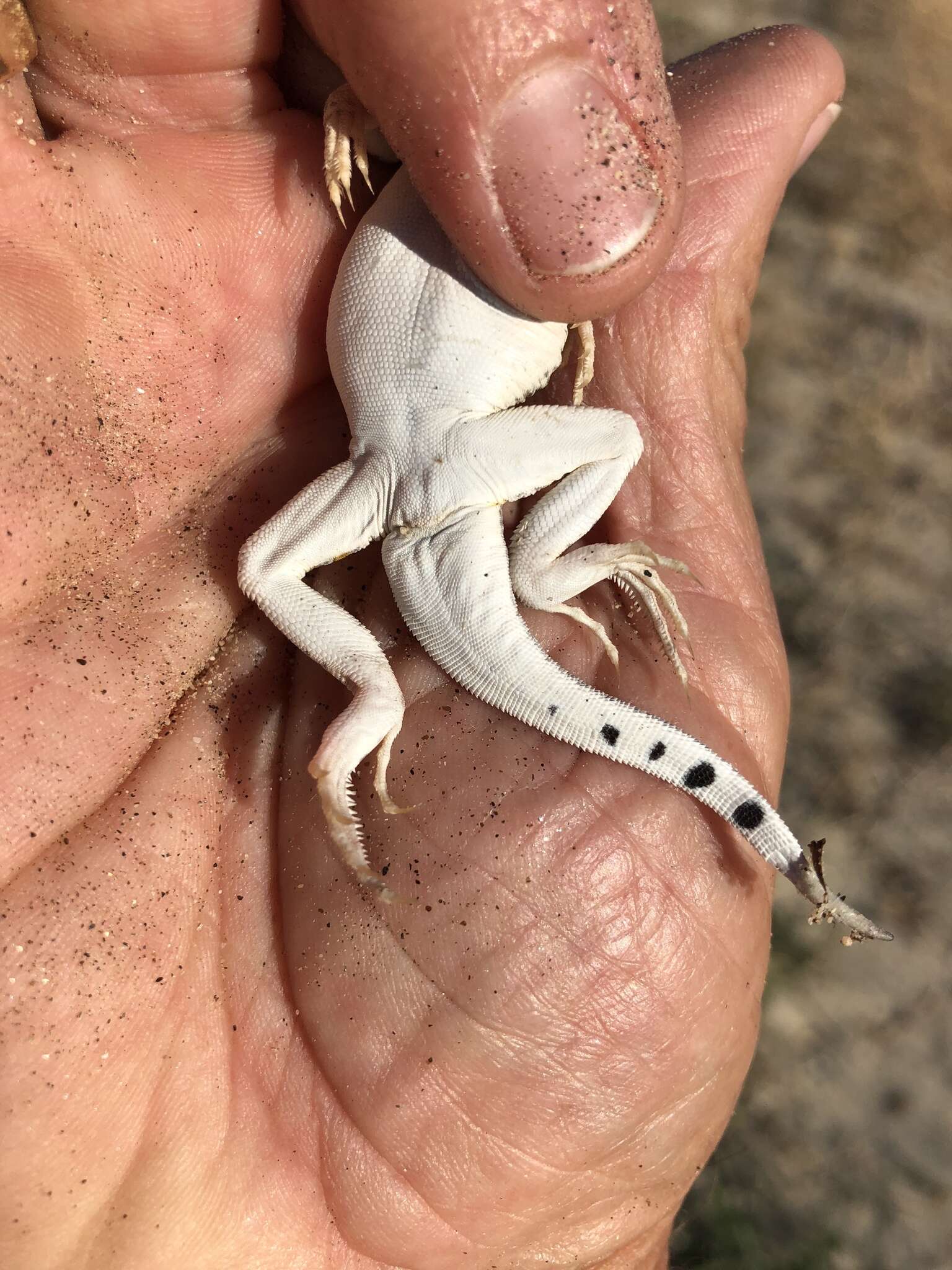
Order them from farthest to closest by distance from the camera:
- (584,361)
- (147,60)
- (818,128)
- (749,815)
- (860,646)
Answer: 1. (860,646)
2. (818,128)
3. (584,361)
4. (147,60)
5. (749,815)

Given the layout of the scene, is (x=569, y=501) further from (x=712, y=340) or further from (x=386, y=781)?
(x=386, y=781)

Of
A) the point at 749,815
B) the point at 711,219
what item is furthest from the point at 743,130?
the point at 749,815

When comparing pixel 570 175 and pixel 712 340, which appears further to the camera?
pixel 712 340

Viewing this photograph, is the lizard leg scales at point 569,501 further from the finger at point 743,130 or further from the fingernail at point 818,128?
the fingernail at point 818,128

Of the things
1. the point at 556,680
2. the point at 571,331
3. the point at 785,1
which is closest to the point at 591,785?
the point at 556,680

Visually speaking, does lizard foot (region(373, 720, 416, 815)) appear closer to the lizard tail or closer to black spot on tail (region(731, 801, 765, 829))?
the lizard tail
